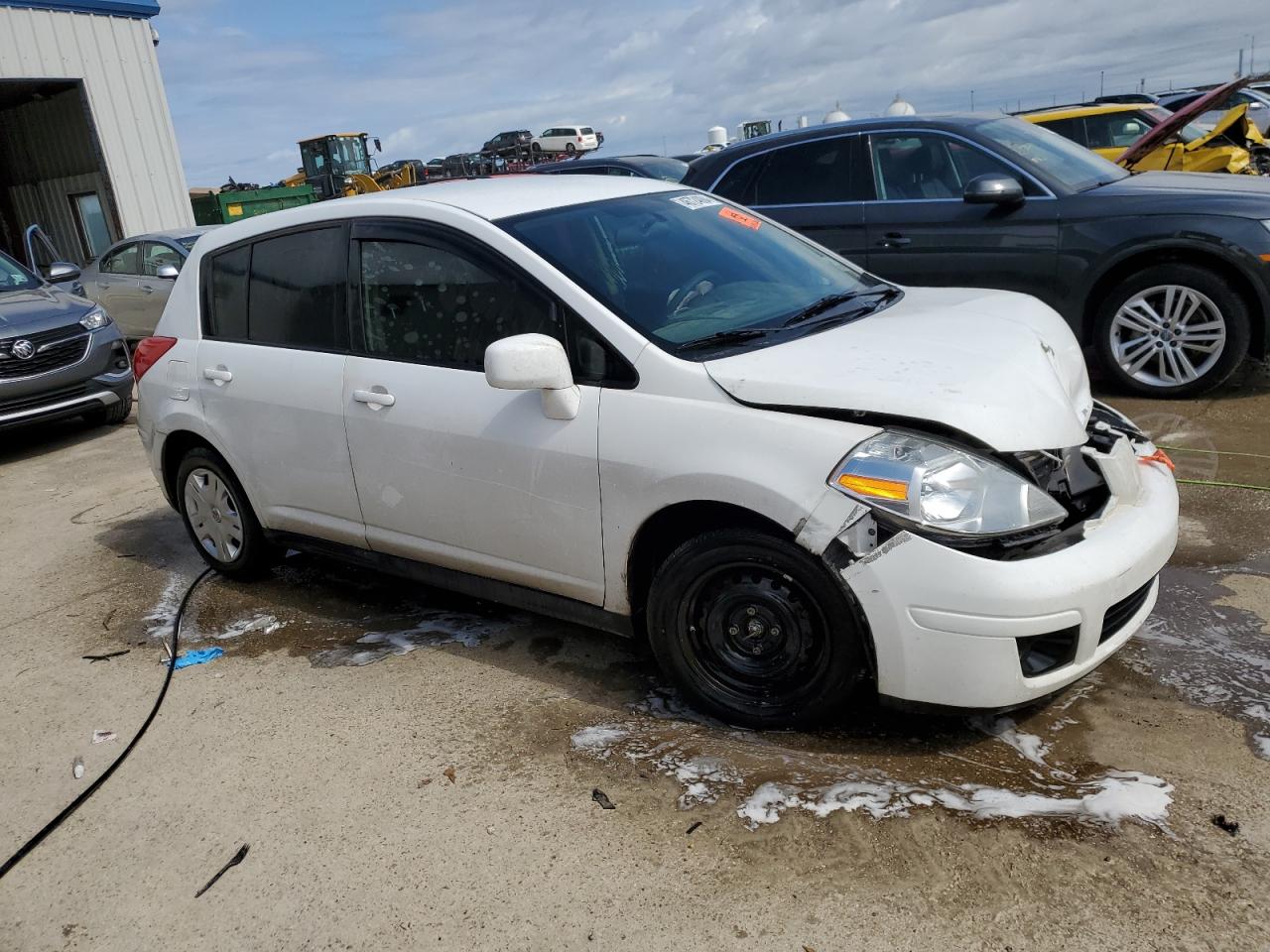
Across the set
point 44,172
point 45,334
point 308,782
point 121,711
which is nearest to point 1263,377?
point 308,782

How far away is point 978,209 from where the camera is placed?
21.4ft

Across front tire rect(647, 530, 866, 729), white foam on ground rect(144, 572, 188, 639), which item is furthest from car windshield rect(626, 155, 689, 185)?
front tire rect(647, 530, 866, 729)

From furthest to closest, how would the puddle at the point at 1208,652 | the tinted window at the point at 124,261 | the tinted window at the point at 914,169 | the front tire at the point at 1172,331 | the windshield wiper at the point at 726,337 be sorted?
the tinted window at the point at 124,261 → the tinted window at the point at 914,169 → the front tire at the point at 1172,331 → the windshield wiper at the point at 726,337 → the puddle at the point at 1208,652

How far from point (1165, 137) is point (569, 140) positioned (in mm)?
37149

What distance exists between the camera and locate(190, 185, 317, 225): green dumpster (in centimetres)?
2289

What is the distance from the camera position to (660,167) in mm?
11320

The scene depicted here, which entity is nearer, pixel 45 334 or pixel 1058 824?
pixel 1058 824

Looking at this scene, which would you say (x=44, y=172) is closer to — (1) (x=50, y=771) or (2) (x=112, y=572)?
(2) (x=112, y=572)

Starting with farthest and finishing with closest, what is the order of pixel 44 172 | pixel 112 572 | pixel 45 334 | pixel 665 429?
pixel 44 172 → pixel 45 334 → pixel 112 572 → pixel 665 429

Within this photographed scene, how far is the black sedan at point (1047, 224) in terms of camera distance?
5.91 metres

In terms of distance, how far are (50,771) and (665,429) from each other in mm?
2334

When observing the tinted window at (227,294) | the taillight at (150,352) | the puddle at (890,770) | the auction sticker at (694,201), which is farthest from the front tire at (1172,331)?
the taillight at (150,352)

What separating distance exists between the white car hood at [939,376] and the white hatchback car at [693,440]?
1 cm

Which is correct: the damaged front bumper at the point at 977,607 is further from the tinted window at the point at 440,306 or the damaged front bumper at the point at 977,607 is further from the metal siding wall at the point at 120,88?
the metal siding wall at the point at 120,88
